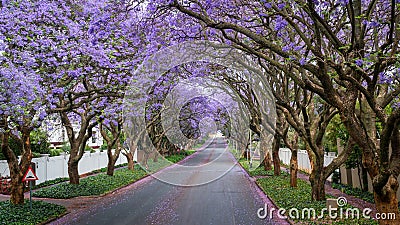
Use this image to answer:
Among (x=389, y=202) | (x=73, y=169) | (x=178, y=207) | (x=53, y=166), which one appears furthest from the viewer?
(x=53, y=166)

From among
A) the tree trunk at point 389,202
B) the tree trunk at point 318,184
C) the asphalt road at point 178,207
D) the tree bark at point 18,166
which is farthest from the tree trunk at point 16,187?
the tree trunk at point 389,202

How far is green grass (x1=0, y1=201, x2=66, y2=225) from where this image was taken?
9.32m

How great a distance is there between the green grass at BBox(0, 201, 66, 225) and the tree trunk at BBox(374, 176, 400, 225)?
7.41 m

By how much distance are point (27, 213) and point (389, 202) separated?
27.0 ft

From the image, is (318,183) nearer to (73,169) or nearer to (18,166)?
(18,166)

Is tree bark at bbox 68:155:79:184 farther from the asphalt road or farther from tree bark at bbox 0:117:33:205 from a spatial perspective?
tree bark at bbox 0:117:33:205

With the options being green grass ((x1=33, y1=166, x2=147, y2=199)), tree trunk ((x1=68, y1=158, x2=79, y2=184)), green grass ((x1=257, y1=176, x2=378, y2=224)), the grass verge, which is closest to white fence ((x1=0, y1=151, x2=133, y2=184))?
green grass ((x1=33, y1=166, x2=147, y2=199))

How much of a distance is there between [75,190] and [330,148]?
12801 millimetres

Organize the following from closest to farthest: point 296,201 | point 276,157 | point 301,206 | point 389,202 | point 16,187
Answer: point 389,202 < point 301,206 < point 16,187 < point 296,201 < point 276,157

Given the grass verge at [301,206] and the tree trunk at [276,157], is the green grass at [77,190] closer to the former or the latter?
the grass verge at [301,206]

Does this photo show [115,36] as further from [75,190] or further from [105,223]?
[75,190]

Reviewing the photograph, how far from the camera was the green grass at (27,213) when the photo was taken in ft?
30.6

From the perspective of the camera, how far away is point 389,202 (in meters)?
6.56

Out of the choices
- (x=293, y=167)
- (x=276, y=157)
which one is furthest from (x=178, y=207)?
(x=276, y=157)
